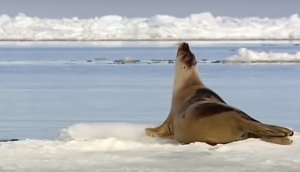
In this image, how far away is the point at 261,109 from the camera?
381 inches

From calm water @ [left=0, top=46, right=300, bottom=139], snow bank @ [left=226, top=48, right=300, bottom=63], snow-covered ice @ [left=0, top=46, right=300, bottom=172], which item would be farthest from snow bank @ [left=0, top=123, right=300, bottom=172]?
snow bank @ [left=226, top=48, right=300, bottom=63]

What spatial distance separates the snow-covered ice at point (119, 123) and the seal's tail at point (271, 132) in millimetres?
81

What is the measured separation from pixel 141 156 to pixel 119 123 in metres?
1.70

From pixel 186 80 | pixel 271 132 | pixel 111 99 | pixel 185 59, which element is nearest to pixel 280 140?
pixel 271 132

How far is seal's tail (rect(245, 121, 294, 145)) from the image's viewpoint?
5562 millimetres

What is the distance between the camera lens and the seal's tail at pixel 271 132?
5.56 meters

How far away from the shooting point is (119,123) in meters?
6.96

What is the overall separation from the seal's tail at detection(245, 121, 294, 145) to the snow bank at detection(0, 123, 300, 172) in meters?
0.07

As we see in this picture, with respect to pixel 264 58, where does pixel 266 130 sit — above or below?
below

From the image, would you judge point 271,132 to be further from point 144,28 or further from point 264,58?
point 144,28

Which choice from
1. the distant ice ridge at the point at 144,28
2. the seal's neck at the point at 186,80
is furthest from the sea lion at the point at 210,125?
the distant ice ridge at the point at 144,28

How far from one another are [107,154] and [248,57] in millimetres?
21586

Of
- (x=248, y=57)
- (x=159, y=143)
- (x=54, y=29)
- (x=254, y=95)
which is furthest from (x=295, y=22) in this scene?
(x=159, y=143)

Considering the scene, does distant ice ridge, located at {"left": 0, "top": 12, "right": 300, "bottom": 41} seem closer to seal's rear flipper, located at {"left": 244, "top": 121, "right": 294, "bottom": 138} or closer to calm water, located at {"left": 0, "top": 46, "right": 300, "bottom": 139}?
calm water, located at {"left": 0, "top": 46, "right": 300, "bottom": 139}
